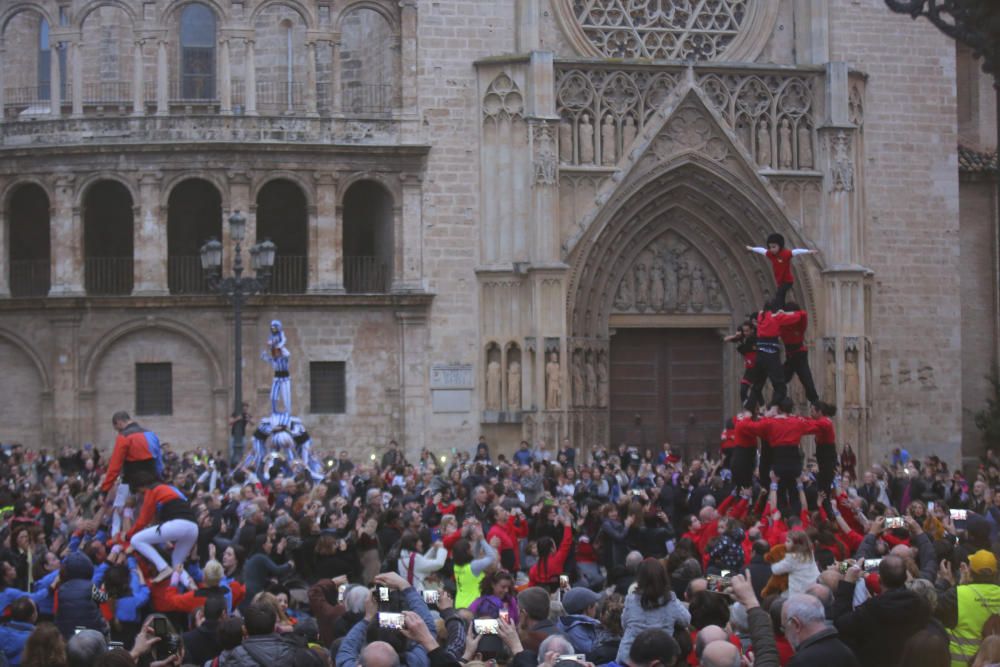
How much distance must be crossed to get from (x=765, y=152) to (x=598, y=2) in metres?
5.21

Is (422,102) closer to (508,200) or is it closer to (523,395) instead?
(508,200)

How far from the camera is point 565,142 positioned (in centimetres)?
3653

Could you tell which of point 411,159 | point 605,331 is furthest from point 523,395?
point 411,159

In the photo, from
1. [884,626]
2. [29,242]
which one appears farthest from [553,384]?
[884,626]

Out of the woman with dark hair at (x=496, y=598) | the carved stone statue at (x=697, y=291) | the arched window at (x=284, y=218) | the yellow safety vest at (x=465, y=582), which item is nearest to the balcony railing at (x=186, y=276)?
the arched window at (x=284, y=218)

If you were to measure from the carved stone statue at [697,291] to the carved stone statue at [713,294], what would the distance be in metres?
0.15

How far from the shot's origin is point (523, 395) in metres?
35.6

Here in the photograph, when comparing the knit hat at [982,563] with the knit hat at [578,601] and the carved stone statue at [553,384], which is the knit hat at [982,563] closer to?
the knit hat at [578,601]

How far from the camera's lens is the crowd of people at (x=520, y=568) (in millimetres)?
9766

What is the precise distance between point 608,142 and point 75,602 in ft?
83.9

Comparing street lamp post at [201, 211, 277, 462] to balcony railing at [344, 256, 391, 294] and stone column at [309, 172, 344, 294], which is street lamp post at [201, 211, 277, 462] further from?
balcony railing at [344, 256, 391, 294]

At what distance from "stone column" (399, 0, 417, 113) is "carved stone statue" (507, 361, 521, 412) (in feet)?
20.1

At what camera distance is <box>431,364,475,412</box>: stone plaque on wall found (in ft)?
117

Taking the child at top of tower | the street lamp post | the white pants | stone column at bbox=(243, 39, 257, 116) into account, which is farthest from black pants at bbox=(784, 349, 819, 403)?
stone column at bbox=(243, 39, 257, 116)
